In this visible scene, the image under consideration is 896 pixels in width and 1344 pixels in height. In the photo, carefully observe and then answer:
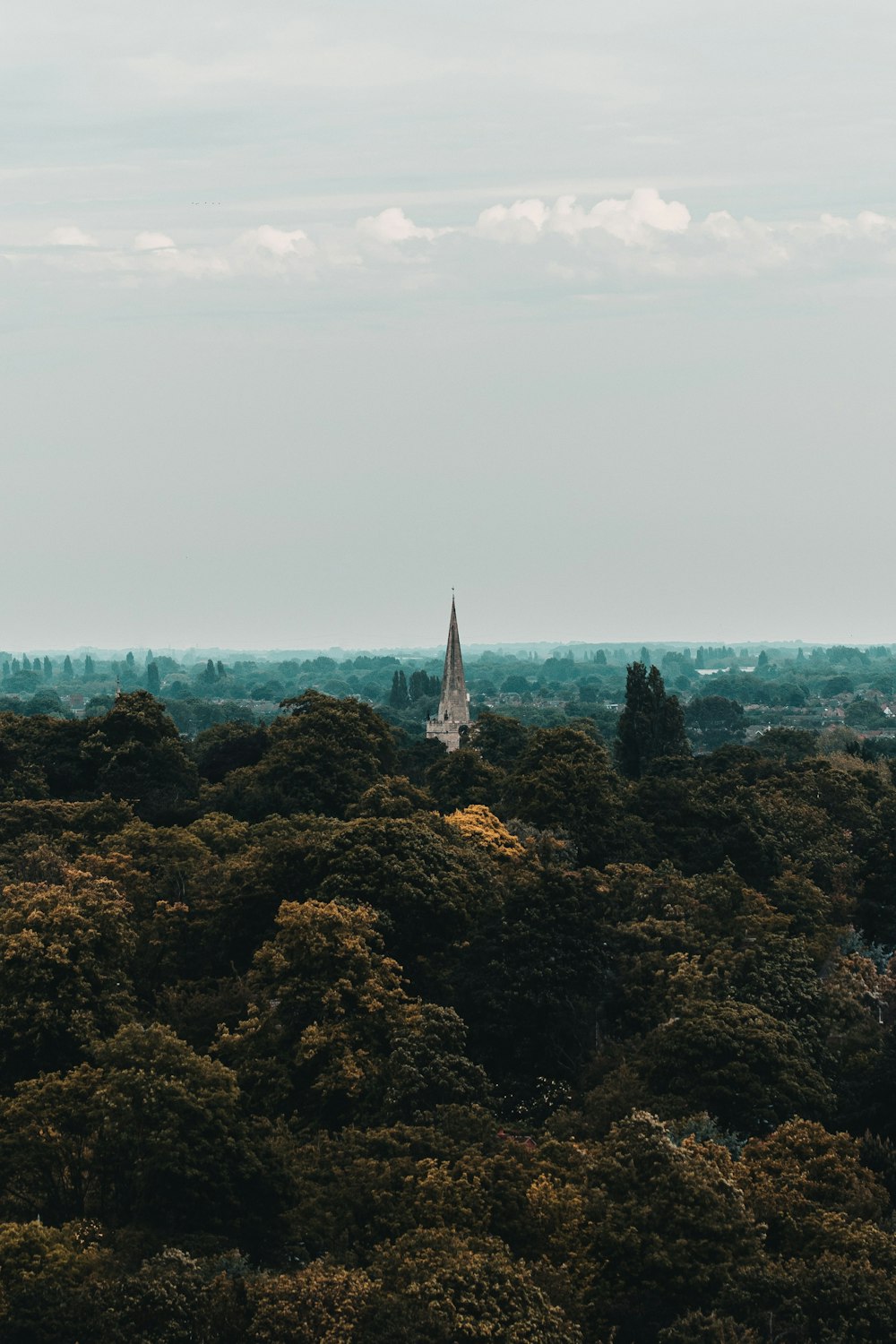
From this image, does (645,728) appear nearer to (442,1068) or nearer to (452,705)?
(452,705)

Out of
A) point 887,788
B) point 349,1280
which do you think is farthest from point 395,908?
point 887,788

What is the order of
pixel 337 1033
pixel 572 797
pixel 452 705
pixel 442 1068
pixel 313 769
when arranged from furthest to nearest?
pixel 452 705 → pixel 313 769 → pixel 572 797 → pixel 337 1033 → pixel 442 1068

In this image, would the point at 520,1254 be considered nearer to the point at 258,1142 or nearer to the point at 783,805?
the point at 258,1142

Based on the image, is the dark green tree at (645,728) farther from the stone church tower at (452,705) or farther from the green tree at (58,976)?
the green tree at (58,976)

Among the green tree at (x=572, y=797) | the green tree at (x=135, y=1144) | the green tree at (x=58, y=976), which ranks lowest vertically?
the green tree at (x=135, y=1144)

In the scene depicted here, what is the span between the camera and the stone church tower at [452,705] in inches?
4483

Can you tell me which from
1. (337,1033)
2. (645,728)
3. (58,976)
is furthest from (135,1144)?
(645,728)

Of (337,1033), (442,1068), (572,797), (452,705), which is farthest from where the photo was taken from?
(452,705)

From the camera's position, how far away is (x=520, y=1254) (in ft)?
112

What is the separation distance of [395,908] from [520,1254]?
58.3 ft

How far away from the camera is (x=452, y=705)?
115250mm

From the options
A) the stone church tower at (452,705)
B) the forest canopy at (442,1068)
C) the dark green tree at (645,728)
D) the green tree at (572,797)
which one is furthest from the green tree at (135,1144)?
the stone church tower at (452,705)

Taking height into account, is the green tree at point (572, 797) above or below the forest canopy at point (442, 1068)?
above

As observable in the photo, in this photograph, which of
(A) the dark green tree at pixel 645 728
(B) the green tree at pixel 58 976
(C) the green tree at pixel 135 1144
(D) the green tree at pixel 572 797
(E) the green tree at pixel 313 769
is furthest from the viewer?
(A) the dark green tree at pixel 645 728
